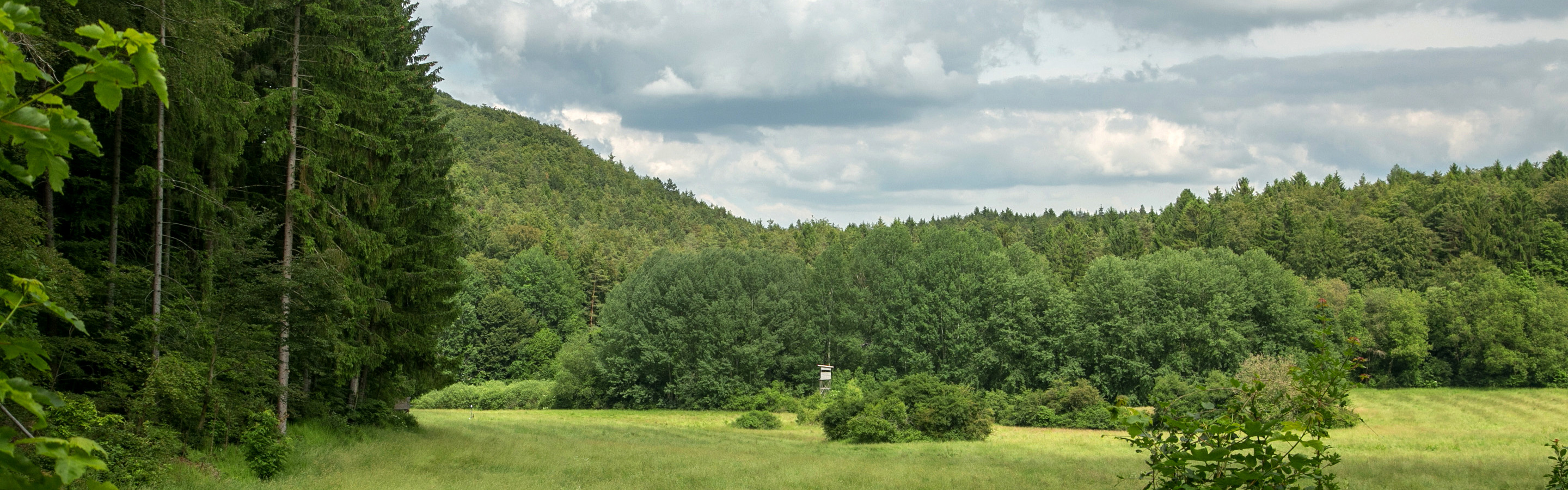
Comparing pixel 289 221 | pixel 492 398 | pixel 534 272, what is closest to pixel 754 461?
pixel 289 221

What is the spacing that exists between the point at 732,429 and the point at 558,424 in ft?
27.7

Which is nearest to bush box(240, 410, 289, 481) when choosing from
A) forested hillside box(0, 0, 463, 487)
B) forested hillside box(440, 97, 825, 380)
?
forested hillside box(0, 0, 463, 487)

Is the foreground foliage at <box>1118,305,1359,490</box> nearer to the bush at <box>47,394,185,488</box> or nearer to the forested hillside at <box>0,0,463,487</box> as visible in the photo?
the forested hillside at <box>0,0,463,487</box>

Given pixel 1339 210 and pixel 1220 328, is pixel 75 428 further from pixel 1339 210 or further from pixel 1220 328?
pixel 1339 210

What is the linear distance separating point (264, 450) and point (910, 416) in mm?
25362

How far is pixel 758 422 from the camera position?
1767 inches

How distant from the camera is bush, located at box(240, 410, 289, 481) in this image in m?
14.2

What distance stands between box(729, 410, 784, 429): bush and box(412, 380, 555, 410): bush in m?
22.7

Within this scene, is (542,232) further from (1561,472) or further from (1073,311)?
(1561,472)

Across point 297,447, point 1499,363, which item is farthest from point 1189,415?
point 1499,363

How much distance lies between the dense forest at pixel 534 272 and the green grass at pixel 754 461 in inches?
64.6

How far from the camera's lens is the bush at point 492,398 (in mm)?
62469

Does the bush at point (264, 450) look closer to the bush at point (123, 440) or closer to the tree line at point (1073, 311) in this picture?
the bush at point (123, 440)

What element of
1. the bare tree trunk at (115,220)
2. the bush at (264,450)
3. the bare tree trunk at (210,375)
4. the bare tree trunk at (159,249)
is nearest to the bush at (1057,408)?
the bush at (264,450)
